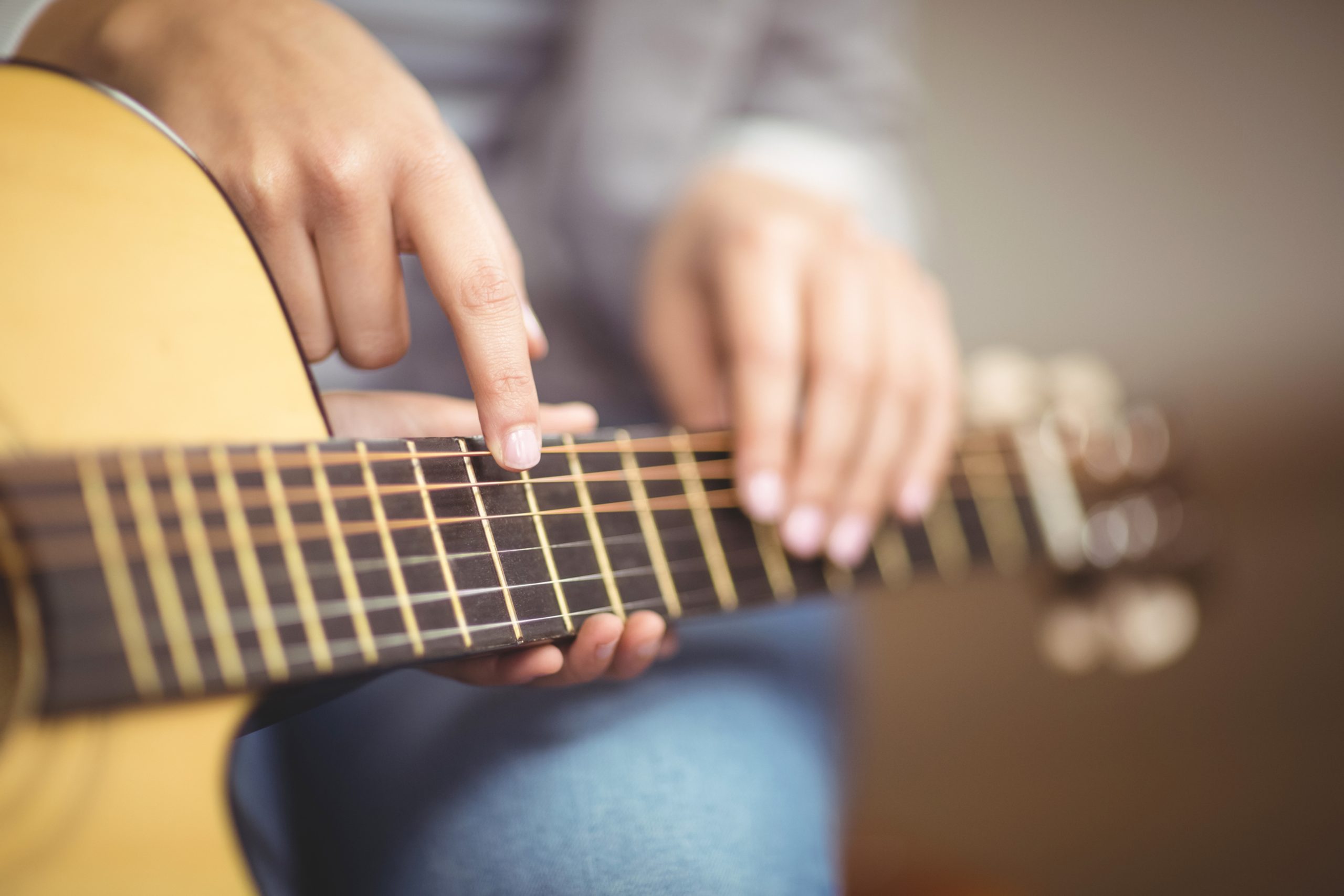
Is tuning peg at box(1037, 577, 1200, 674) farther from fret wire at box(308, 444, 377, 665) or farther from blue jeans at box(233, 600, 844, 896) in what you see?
fret wire at box(308, 444, 377, 665)

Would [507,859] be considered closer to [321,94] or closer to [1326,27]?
[321,94]

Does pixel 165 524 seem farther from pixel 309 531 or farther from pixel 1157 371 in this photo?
pixel 1157 371

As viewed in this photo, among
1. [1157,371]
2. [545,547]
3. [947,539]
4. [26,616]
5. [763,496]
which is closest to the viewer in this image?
[26,616]

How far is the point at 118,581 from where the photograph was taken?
0.66 feet

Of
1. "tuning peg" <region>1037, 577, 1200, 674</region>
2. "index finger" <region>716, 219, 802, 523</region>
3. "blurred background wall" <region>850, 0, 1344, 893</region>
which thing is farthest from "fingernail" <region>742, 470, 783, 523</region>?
"blurred background wall" <region>850, 0, 1344, 893</region>

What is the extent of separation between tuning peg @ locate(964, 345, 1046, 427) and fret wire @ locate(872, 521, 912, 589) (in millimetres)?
148

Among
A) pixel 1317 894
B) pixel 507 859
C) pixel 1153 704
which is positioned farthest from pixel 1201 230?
pixel 507 859

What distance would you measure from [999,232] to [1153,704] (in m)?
0.72

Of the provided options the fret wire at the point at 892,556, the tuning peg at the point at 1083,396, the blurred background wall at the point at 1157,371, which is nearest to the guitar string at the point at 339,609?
the fret wire at the point at 892,556

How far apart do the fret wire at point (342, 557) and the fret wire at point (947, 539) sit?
14.7 inches

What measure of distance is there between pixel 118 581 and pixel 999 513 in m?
0.51

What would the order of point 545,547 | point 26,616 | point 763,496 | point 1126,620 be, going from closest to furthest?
1. point 26,616
2. point 545,547
3. point 763,496
4. point 1126,620

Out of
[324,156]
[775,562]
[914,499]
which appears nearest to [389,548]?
[324,156]

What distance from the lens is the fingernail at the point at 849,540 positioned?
0.45m
